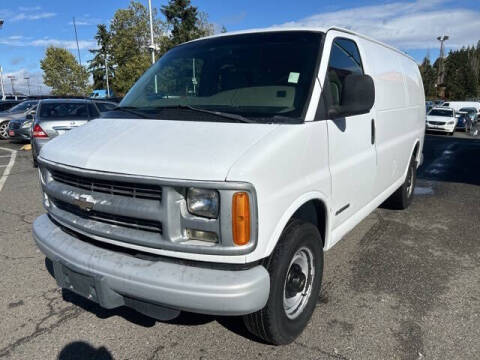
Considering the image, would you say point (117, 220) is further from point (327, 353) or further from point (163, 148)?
point (327, 353)

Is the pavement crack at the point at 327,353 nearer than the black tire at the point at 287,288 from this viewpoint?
No

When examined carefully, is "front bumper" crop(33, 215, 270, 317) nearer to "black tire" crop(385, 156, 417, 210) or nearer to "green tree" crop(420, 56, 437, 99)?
"black tire" crop(385, 156, 417, 210)

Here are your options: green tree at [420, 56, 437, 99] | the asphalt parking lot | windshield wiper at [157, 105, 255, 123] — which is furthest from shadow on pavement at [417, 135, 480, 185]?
green tree at [420, 56, 437, 99]

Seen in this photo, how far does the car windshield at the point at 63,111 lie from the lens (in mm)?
9906

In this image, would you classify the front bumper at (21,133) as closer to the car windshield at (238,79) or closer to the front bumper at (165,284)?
the car windshield at (238,79)

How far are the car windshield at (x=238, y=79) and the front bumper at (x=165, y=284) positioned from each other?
41.9 inches

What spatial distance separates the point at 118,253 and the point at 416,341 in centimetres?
216

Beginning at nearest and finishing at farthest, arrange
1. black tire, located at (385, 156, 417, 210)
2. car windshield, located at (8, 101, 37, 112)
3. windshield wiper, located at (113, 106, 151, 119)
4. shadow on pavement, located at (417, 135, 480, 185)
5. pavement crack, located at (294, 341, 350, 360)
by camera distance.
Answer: pavement crack, located at (294, 341, 350, 360) → windshield wiper, located at (113, 106, 151, 119) → black tire, located at (385, 156, 417, 210) → shadow on pavement, located at (417, 135, 480, 185) → car windshield, located at (8, 101, 37, 112)

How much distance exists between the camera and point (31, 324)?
3090mm

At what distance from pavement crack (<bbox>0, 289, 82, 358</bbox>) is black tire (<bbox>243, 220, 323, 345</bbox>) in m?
1.53

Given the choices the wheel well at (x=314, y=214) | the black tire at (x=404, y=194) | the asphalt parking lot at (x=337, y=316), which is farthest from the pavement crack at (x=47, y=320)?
the black tire at (x=404, y=194)

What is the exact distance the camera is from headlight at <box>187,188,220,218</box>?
219 centimetres

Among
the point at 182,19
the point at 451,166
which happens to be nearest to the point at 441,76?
the point at 182,19

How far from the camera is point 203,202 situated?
2219mm
